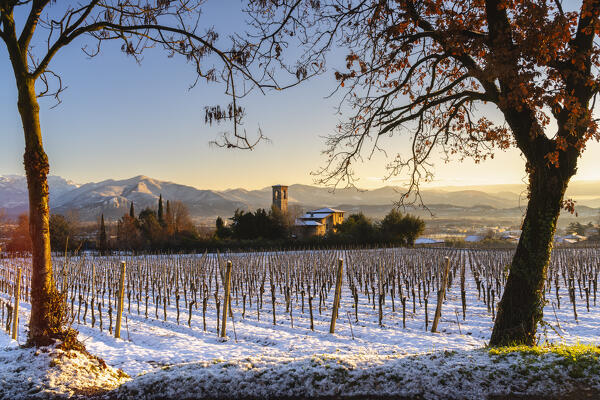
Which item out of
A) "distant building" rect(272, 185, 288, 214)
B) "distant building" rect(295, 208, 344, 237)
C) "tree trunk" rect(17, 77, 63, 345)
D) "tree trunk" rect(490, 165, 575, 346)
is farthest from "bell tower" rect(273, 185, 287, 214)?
"tree trunk" rect(17, 77, 63, 345)

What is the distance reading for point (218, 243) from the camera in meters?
31.7

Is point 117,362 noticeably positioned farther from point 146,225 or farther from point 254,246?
point 146,225

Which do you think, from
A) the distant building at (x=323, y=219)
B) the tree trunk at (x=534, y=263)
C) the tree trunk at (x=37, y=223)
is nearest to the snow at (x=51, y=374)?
the tree trunk at (x=37, y=223)

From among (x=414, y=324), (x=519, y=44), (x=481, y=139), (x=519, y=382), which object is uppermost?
(x=519, y=44)

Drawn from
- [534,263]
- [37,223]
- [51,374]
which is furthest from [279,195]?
[51,374]

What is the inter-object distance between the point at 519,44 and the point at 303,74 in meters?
2.92

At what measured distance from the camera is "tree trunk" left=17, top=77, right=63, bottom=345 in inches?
177

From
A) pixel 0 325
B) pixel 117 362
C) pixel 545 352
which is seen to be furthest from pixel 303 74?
pixel 0 325

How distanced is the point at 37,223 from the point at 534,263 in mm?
6310

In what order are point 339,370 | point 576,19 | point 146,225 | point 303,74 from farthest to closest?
point 146,225 → point 303,74 → point 576,19 → point 339,370

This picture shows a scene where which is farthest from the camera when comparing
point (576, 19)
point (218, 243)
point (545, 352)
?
point (218, 243)

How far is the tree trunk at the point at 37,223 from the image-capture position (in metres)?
4.50

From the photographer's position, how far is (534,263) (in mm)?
5504

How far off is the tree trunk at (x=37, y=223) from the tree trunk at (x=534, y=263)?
5.67m
